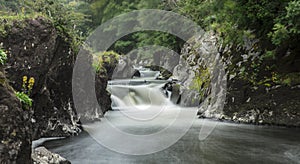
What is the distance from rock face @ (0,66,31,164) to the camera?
3.25 metres

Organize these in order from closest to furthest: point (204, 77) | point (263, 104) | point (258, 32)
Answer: point (263, 104) < point (258, 32) < point (204, 77)

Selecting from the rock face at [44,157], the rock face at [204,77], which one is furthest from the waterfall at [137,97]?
the rock face at [44,157]

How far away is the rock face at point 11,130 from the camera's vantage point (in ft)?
10.7

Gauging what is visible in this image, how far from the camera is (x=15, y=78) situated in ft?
20.6

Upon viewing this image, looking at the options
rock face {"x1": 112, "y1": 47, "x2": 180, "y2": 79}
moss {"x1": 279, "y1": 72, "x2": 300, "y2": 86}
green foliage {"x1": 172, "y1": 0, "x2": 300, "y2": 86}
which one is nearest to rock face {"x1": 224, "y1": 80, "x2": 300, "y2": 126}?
moss {"x1": 279, "y1": 72, "x2": 300, "y2": 86}

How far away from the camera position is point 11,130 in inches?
Result: 133

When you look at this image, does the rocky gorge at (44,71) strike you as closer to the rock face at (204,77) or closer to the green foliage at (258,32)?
the green foliage at (258,32)

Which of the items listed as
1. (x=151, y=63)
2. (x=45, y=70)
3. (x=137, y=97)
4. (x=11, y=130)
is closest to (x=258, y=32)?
(x=137, y=97)

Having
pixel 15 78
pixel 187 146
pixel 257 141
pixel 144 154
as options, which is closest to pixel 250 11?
pixel 257 141

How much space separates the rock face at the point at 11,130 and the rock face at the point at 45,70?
2975 millimetres

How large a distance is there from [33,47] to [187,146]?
180 inches

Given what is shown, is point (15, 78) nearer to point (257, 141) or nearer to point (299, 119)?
point (257, 141)

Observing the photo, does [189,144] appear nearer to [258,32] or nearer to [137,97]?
[258,32]

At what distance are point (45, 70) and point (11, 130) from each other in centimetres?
393
